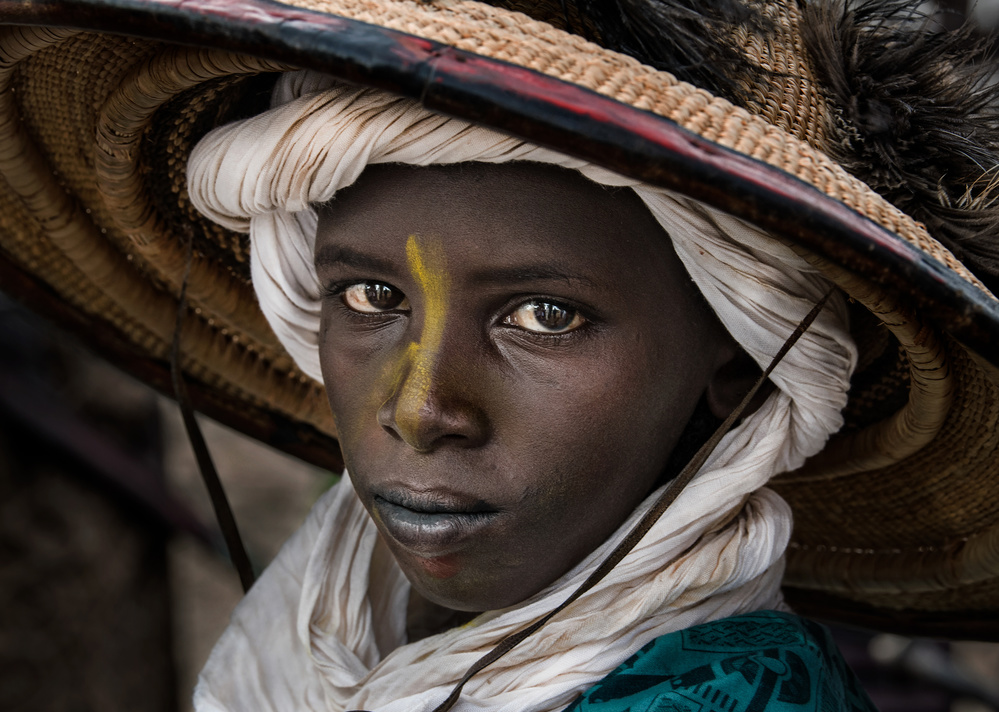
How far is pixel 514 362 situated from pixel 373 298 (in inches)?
7.7

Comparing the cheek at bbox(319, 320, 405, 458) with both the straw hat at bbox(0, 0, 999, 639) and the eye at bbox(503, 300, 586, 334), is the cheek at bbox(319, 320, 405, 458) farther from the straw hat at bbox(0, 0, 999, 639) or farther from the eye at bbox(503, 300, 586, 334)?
the straw hat at bbox(0, 0, 999, 639)

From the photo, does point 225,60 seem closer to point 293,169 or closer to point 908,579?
point 293,169

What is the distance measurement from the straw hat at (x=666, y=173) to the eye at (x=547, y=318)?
23cm

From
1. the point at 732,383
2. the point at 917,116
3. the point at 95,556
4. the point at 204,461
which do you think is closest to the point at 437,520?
the point at 732,383

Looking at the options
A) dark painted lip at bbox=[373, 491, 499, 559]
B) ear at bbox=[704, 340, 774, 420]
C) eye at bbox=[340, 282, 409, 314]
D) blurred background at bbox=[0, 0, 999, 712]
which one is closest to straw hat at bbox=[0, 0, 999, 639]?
ear at bbox=[704, 340, 774, 420]

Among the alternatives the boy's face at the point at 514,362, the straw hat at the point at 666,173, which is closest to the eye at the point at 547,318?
the boy's face at the point at 514,362

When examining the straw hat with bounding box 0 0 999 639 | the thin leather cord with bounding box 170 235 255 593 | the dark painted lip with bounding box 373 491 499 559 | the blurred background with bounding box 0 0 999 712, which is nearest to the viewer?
the straw hat with bounding box 0 0 999 639

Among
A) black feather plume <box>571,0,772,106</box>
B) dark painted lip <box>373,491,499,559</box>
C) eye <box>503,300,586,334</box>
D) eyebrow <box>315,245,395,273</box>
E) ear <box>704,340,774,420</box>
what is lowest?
dark painted lip <box>373,491,499,559</box>

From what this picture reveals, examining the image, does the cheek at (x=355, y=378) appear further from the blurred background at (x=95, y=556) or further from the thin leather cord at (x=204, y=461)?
the blurred background at (x=95, y=556)

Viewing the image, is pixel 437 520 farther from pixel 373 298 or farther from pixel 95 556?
pixel 95 556

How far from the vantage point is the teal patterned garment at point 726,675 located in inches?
33.9

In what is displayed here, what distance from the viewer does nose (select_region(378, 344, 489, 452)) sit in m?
0.87

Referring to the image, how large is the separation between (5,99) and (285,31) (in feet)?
1.91

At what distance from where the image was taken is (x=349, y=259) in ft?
3.20
